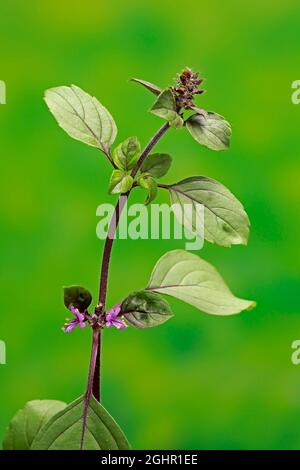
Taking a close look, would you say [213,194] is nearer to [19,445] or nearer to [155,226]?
[155,226]

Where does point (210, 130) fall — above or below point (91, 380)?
above

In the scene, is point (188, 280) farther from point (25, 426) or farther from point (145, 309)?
point (25, 426)

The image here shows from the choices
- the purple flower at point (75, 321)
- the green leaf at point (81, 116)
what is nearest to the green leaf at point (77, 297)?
the purple flower at point (75, 321)

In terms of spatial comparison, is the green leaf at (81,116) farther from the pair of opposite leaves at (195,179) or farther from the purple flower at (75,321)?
the purple flower at (75,321)

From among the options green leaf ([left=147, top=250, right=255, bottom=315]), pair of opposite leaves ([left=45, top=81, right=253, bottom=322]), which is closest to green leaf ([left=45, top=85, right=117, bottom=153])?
pair of opposite leaves ([left=45, top=81, right=253, bottom=322])

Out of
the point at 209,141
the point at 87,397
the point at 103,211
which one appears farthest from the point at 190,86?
the point at 87,397

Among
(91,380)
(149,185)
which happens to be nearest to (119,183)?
(149,185)
